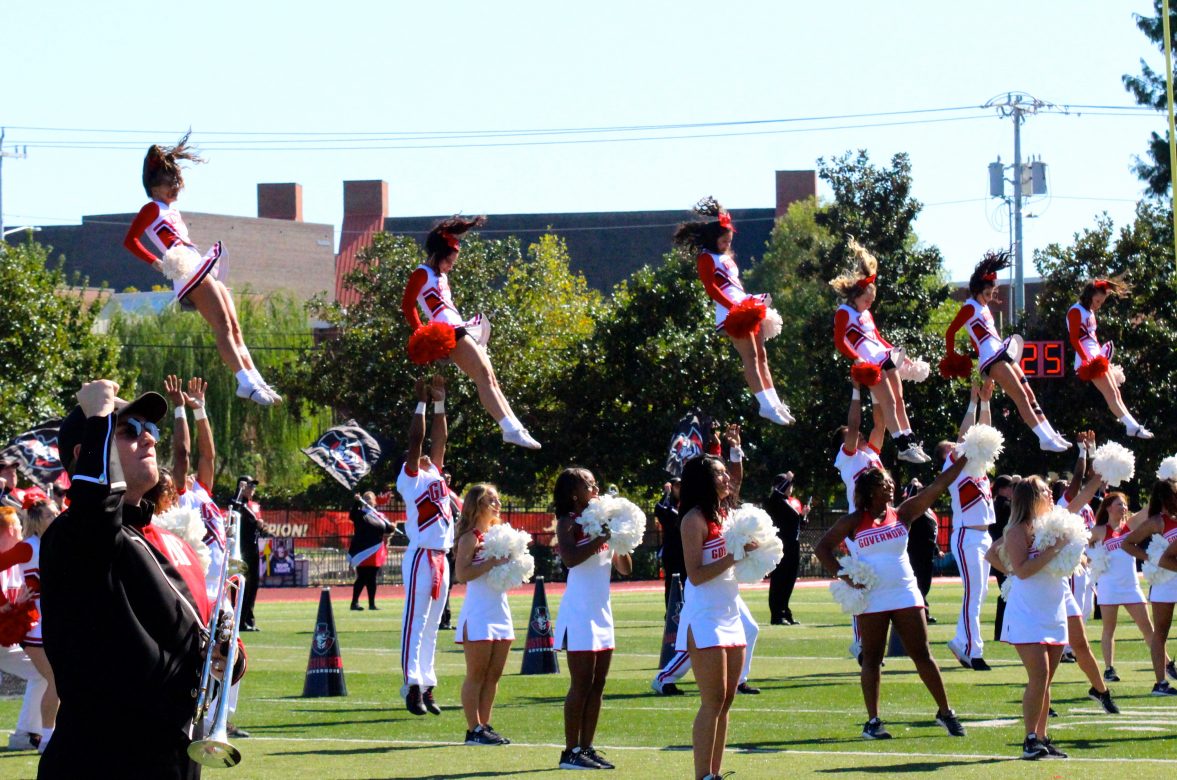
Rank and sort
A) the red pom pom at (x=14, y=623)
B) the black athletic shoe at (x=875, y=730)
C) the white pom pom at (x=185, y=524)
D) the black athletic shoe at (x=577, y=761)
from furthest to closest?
1. the black athletic shoe at (x=875, y=730)
2. the black athletic shoe at (x=577, y=761)
3. the white pom pom at (x=185, y=524)
4. the red pom pom at (x=14, y=623)

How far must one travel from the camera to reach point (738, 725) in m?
11.6

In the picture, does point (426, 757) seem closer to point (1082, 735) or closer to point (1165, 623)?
point (1082, 735)

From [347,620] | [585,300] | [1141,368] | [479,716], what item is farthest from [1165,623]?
[585,300]

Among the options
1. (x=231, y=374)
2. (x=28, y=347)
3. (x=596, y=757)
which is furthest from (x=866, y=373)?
(x=231, y=374)

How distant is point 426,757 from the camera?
33.1ft

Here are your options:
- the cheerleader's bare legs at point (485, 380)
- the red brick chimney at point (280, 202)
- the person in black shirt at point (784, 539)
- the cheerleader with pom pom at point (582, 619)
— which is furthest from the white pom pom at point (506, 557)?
the red brick chimney at point (280, 202)

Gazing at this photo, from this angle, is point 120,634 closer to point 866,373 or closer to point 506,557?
point 506,557

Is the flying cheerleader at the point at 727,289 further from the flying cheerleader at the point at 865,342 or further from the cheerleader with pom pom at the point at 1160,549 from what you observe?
the cheerleader with pom pom at the point at 1160,549

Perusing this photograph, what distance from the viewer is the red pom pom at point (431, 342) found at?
382 inches

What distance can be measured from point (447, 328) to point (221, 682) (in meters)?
5.15

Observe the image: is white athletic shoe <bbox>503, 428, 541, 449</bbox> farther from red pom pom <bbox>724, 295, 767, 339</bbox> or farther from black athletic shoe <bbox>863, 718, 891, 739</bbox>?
black athletic shoe <bbox>863, 718, 891, 739</bbox>

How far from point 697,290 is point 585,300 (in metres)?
16.5

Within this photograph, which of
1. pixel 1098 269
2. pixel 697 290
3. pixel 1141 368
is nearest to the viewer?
pixel 1141 368

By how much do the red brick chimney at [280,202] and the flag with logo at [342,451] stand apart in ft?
186
